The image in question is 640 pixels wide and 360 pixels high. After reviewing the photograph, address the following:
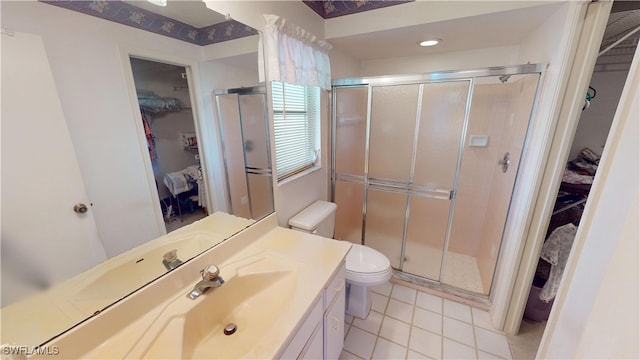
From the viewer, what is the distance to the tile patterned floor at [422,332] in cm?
154

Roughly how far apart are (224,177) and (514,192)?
1930 mm

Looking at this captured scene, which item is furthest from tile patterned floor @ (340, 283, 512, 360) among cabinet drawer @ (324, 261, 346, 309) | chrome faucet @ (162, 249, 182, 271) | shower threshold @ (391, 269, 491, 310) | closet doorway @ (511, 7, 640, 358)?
chrome faucet @ (162, 249, 182, 271)

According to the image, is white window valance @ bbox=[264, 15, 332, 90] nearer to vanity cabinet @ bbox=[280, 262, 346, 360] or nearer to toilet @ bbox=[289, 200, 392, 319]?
toilet @ bbox=[289, 200, 392, 319]

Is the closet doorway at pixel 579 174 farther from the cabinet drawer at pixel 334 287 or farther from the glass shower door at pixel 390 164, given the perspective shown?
the cabinet drawer at pixel 334 287

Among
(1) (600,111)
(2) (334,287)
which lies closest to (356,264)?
(2) (334,287)

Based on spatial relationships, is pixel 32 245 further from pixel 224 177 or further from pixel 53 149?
pixel 224 177

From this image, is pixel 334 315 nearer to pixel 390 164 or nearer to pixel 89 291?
pixel 89 291

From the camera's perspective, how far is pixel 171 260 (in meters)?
0.94

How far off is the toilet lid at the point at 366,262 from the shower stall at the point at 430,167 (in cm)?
67

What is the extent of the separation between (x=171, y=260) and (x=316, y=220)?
3.26ft

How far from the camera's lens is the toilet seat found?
1613mm

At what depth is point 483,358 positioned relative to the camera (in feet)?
4.93

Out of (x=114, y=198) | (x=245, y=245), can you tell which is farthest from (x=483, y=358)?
(x=114, y=198)

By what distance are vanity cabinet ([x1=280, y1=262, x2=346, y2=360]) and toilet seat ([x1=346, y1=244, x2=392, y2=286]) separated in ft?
1.10
